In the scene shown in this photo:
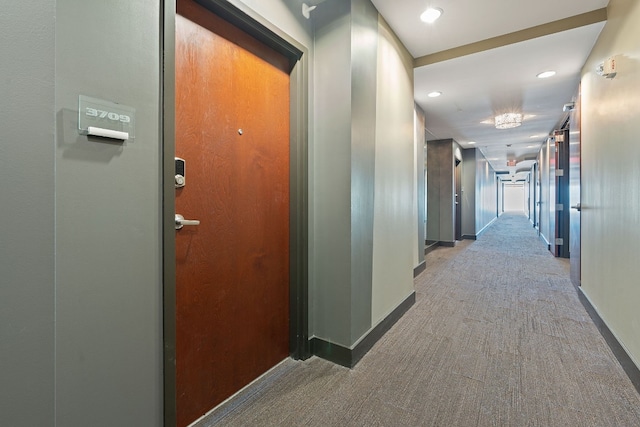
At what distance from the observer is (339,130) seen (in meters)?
1.88

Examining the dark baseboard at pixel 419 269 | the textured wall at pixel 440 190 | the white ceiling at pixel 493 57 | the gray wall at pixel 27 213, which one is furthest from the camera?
the textured wall at pixel 440 190

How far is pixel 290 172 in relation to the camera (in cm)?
190

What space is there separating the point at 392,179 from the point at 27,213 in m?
2.26

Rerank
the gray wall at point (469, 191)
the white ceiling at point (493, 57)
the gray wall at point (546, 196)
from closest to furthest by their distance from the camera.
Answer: the white ceiling at point (493, 57)
the gray wall at point (546, 196)
the gray wall at point (469, 191)

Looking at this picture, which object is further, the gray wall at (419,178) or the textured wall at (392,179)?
the gray wall at (419,178)

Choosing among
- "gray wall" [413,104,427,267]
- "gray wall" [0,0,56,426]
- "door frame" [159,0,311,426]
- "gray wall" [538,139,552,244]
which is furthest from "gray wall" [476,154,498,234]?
"gray wall" [0,0,56,426]

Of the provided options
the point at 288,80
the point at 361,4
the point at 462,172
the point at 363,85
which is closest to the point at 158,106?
the point at 288,80

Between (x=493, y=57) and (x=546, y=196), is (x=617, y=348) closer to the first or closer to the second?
(x=493, y=57)

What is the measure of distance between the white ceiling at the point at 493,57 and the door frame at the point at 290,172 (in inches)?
36.7

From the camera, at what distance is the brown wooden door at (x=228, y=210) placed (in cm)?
133

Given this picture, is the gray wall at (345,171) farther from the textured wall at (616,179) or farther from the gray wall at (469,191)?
the gray wall at (469,191)

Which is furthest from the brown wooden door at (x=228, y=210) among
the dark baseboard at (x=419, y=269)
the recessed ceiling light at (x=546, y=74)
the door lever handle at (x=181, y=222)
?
the recessed ceiling light at (x=546, y=74)

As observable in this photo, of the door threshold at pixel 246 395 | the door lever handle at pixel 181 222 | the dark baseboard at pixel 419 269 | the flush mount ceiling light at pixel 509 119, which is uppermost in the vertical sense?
the flush mount ceiling light at pixel 509 119

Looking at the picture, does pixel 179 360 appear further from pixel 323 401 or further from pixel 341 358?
pixel 341 358
